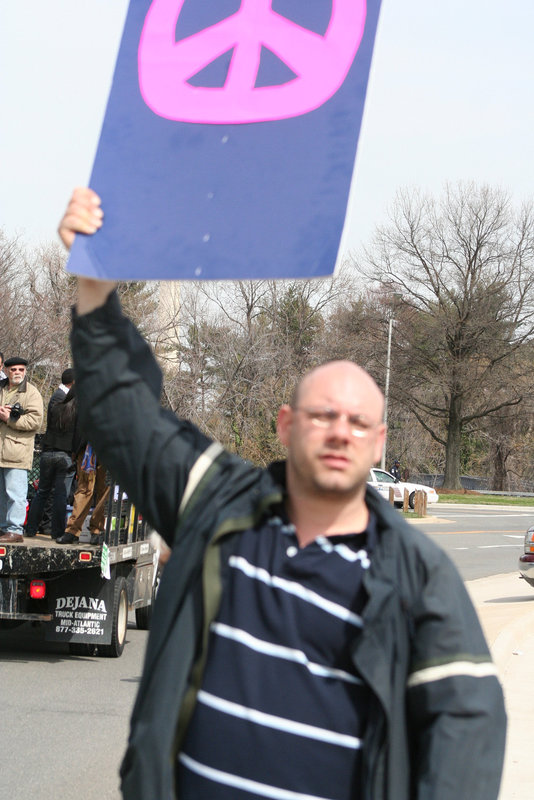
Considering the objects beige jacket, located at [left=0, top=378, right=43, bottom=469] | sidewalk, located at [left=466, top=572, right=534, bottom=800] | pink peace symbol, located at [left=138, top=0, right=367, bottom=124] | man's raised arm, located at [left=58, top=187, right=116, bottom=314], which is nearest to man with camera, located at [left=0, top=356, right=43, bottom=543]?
beige jacket, located at [left=0, top=378, right=43, bottom=469]

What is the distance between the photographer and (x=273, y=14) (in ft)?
9.45

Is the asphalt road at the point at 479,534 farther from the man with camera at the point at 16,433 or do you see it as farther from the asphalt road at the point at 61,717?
the man with camera at the point at 16,433

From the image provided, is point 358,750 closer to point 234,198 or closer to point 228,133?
point 234,198

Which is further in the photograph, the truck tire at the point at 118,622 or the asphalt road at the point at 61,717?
the truck tire at the point at 118,622

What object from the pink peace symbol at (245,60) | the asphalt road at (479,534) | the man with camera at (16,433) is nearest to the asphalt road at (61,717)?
the man with camera at (16,433)

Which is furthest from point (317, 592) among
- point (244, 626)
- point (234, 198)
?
point (234, 198)

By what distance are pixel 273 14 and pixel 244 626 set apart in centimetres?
155

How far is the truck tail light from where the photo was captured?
32.6 ft

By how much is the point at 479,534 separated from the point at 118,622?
73.3 ft

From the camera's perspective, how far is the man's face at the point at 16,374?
1078cm

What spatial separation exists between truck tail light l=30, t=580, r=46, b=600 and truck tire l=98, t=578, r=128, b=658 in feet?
2.10

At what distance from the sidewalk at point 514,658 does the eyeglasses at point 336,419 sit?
14.4 feet

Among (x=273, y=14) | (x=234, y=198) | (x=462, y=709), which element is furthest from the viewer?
(x=273, y=14)

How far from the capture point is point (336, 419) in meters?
2.44
